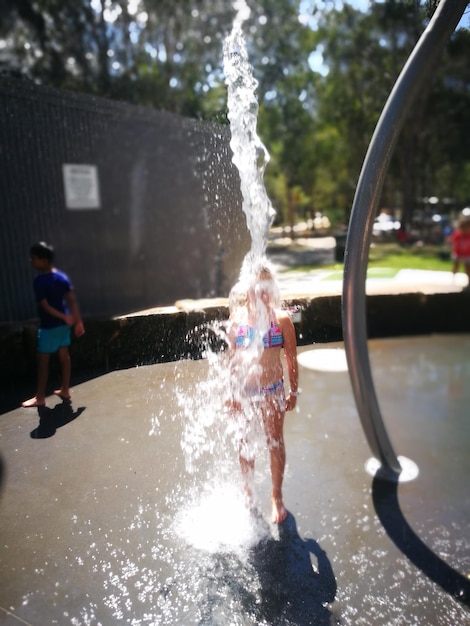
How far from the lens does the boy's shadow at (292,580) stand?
82.8 inches

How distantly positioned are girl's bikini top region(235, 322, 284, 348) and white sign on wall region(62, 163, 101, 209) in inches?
222

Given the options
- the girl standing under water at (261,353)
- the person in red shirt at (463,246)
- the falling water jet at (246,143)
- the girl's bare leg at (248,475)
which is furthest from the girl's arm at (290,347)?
the person in red shirt at (463,246)

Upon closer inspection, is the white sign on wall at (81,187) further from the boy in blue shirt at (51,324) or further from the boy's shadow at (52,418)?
the boy's shadow at (52,418)

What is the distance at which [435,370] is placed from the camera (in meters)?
5.30

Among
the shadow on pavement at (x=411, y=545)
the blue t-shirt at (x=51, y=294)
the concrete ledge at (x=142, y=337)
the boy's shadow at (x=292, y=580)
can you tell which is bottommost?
the shadow on pavement at (x=411, y=545)

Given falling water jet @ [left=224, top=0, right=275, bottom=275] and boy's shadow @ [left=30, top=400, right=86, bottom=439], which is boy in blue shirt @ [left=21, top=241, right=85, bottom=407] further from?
falling water jet @ [left=224, top=0, right=275, bottom=275]

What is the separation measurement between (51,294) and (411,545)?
2326mm

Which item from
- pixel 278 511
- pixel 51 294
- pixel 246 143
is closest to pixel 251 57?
pixel 246 143

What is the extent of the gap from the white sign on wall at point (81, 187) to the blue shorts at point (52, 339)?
16.7ft

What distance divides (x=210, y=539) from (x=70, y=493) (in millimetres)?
791

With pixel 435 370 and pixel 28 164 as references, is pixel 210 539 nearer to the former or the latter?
pixel 435 370

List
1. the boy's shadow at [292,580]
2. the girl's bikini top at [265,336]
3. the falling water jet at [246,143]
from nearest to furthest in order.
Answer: the boy's shadow at [292,580]
the girl's bikini top at [265,336]
the falling water jet at [246,143]

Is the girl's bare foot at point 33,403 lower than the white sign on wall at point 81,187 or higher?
lower

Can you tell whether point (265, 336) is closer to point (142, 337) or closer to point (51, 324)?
point (142, 337)
